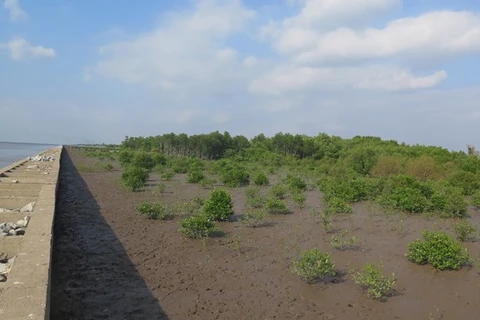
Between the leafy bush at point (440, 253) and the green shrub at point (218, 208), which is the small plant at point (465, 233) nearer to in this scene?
the leafy bush at point (440, 253)

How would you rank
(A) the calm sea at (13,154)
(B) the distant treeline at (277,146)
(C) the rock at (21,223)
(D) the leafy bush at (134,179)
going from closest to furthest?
(C) the rock at (21,223) < (D) the leafy bush at (134,179) < (B) the distant treeline at (277,146) < (A) the calm sea at (13,154)

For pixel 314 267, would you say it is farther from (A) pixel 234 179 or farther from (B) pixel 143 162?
(B) pixel 143 162

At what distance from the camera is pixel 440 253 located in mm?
7547

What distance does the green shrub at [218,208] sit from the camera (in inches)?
455

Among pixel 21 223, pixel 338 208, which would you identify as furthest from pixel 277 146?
pixel 21 223

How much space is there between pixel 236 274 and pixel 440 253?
152 inches

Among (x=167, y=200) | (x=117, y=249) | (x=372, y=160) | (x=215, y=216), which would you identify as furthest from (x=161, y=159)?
(x=117, y=249)

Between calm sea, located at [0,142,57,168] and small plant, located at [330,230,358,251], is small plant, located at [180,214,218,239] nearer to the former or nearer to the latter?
small plant, located at [330,230,358,251]

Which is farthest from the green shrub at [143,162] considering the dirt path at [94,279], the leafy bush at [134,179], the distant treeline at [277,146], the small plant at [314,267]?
the small plant at [314,267]

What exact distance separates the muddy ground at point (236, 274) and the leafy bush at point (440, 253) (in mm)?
155

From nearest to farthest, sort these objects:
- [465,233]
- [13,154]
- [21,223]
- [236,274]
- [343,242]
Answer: [21,223]
[236,274]
[343,242]
[465,233]
[13,154]

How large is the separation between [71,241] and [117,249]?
Answer: 1253 mm

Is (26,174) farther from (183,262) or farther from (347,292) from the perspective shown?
(347,292)

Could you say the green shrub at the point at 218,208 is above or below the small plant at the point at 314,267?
above
